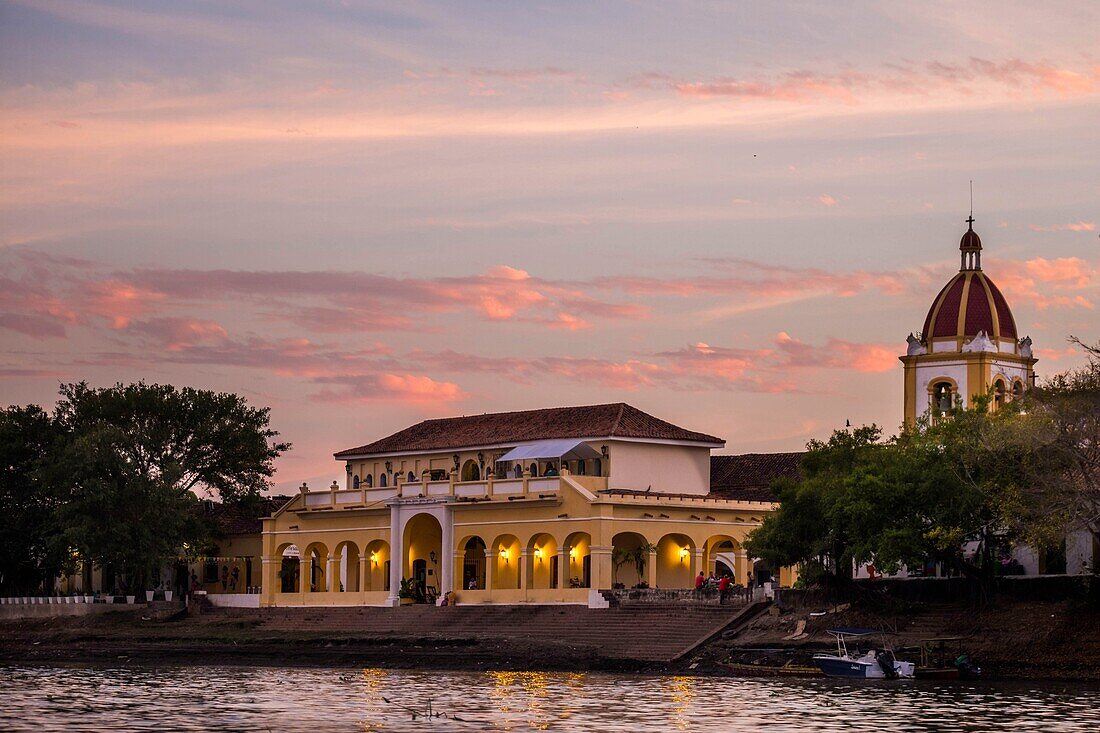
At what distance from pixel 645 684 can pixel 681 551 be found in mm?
24567

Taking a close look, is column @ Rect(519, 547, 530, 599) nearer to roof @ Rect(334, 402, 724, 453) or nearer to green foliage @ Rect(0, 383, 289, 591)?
roof @ Rect(334, 402, 724, 453)

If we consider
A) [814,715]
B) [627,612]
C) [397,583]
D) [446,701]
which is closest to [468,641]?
[627,612]

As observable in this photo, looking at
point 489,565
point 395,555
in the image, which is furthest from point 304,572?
point 489,565

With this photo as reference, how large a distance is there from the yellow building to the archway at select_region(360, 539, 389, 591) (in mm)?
67

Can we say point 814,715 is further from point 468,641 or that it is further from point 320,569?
point 320,569

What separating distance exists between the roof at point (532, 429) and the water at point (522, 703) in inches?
908

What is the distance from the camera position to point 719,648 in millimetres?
67875

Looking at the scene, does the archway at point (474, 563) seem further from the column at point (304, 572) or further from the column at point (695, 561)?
the column at point (695, 561)

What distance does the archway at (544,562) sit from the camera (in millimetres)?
84500

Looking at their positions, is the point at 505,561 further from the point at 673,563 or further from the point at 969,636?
the point at 969,636

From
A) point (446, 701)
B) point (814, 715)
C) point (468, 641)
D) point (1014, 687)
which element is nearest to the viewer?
point (814, 715)

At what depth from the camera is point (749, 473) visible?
305ft

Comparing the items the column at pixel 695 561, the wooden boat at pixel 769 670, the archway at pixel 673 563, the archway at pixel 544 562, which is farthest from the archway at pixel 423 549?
the wooden boat at pixel 769 670

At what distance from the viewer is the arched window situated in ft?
282
